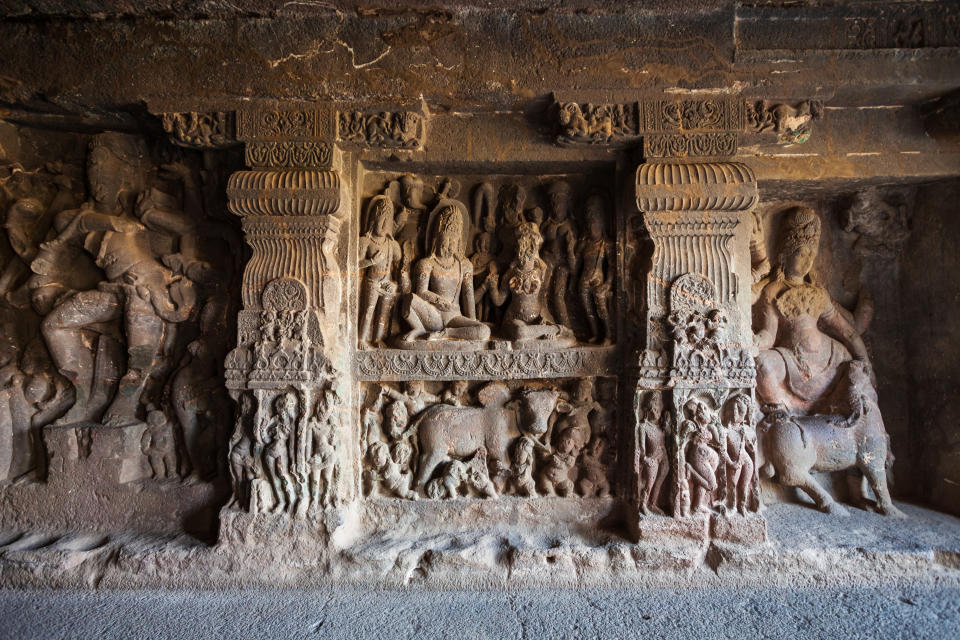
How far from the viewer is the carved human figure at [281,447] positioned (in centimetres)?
366

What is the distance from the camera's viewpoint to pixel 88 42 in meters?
3.66

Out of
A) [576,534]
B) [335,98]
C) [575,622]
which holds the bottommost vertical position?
[575,622]

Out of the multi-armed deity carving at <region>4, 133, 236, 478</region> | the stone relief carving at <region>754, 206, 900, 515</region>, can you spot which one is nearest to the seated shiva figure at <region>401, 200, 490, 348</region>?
the multi-armed deity carving at <region>4, 133, 236, 478</region>

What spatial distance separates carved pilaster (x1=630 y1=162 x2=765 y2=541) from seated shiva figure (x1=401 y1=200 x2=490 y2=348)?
1361mm

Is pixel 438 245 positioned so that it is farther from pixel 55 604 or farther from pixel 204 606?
pixel 55 604

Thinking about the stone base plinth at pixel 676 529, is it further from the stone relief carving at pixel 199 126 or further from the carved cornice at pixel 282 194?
the stone relief carving at pixel 199 126

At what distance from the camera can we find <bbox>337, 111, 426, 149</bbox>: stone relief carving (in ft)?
12.2

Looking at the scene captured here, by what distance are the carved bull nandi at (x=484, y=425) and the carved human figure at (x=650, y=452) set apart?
683 millimetres

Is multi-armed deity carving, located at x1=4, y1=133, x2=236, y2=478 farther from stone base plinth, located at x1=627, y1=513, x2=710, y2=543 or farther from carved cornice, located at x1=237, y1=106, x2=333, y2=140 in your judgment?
stone base plinth, located at x1=627, y1=513, x2=710, y2=543

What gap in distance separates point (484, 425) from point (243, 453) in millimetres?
1789

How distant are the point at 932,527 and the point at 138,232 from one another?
672cm

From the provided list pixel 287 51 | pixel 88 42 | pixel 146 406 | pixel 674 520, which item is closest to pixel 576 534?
pixel 674 520

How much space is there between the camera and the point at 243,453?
3717mm

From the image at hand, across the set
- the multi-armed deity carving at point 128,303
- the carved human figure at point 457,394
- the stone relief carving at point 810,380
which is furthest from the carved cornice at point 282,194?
the stone relief carving at point 810,380
